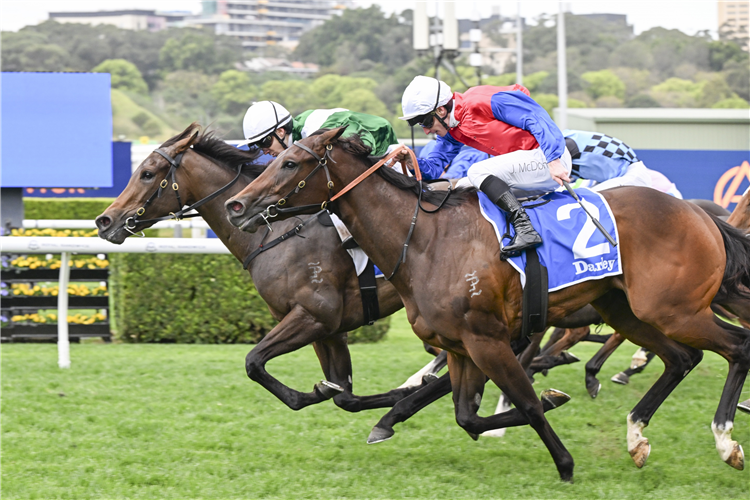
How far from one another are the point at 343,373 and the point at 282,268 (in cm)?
68

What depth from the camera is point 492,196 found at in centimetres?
368

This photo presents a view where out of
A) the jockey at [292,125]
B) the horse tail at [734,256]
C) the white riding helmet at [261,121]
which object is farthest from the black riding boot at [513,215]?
the white riding helmet at [261,121]

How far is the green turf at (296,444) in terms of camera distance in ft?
12.0

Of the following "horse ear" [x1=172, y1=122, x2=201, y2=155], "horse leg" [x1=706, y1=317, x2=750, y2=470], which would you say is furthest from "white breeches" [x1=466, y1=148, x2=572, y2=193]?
"horse ear" [x1=172, y1=122, x2=201, y2=155]

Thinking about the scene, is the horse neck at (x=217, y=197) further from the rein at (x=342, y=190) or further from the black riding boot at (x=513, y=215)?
the black riding boot at (x=513, y=215)

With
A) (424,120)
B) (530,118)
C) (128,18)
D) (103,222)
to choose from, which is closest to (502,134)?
(530,118)

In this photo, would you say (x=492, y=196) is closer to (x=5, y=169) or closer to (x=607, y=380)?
(x=607, y=380)

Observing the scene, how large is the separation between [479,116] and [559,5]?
1011 cm

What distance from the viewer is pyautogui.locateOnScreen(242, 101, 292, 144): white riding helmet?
457 centimetres

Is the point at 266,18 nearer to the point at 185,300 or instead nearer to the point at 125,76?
the point at 125,76

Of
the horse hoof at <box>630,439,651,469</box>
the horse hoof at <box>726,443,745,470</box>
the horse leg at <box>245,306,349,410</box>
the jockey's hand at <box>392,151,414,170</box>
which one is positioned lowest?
the horse hoof at <box>630,439,651,469</box>

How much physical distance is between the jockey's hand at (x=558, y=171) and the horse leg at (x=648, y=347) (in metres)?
0.66

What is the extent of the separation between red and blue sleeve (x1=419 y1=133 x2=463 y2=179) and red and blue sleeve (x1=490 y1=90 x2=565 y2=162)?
27.3 inches

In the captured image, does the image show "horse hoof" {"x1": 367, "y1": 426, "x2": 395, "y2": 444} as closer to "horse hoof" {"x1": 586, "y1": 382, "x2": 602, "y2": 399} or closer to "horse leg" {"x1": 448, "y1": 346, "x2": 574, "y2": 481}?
"horse leg" {"x1": 448, "y1": 346, "x2": 574, "y2": 481}
